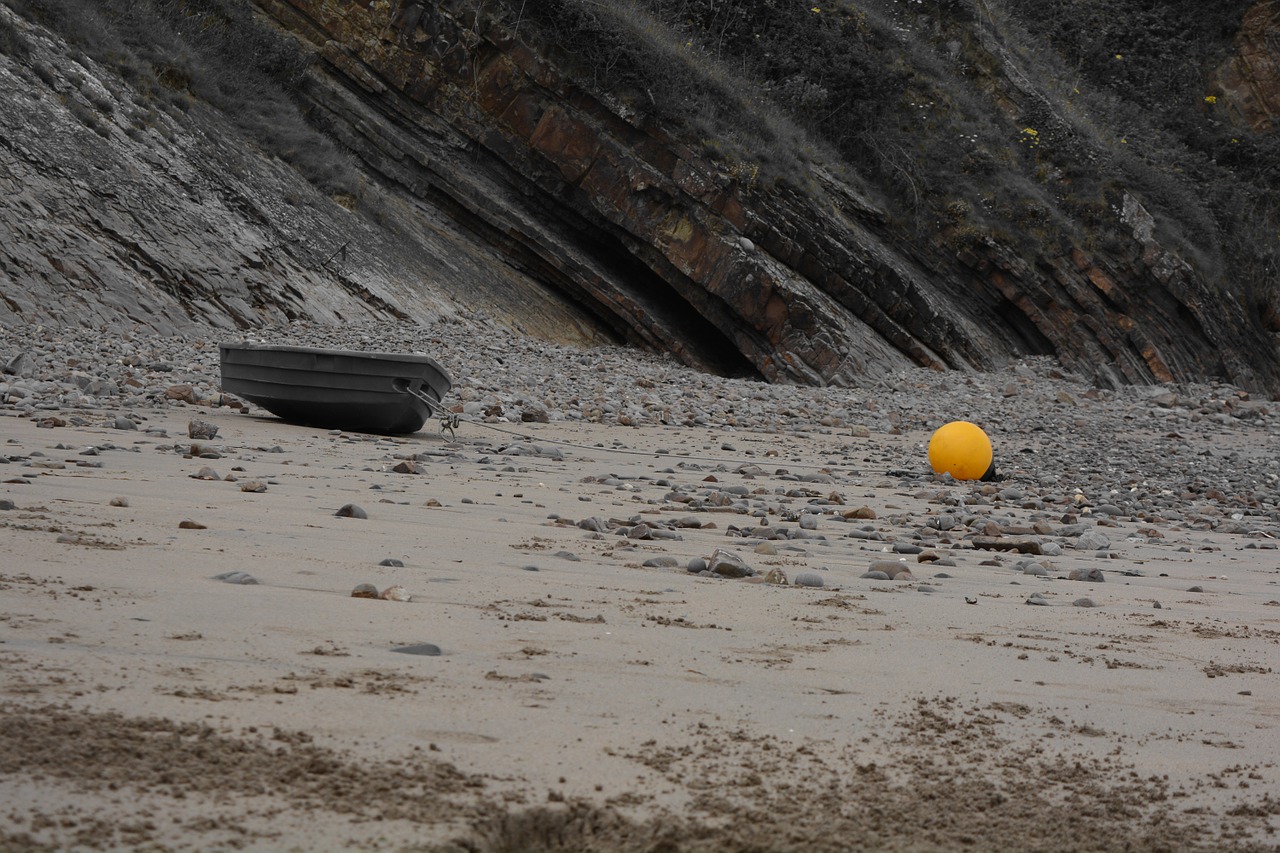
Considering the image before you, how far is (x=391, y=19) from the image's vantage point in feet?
67.7

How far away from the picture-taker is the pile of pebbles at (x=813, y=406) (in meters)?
7.98

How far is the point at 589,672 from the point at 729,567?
58.3 inches

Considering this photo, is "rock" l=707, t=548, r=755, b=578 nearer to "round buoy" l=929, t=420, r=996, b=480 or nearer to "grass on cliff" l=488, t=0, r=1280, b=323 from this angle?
"round buoy" l=929, t=420, r=996, b=480

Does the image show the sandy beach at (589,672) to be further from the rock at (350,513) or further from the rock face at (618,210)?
the rock face at (618,210)

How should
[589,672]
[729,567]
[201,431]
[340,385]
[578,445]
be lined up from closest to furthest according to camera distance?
1. [589,672]
2. [729,567]
3. [201,431]
4. [340,385]
5. [578,445]

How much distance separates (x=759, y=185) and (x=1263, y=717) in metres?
18.1

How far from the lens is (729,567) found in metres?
4.05

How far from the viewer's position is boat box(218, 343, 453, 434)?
27.2ft

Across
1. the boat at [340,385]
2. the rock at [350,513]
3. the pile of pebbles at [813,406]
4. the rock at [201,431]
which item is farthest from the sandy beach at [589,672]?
the boat at [340,385]

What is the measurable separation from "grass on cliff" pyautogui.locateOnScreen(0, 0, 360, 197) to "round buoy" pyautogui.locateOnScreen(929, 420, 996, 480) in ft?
41.4

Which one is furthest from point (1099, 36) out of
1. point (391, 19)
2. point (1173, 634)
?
point (1173, 634)

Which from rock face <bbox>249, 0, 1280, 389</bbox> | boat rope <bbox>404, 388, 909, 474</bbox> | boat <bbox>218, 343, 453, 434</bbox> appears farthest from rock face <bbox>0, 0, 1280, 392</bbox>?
boat rope <bbox>404, 388, 909, 474</bbox>

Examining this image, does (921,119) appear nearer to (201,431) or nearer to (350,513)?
(201,431)

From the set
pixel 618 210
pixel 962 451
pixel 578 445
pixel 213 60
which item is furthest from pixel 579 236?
pixel 962 451
